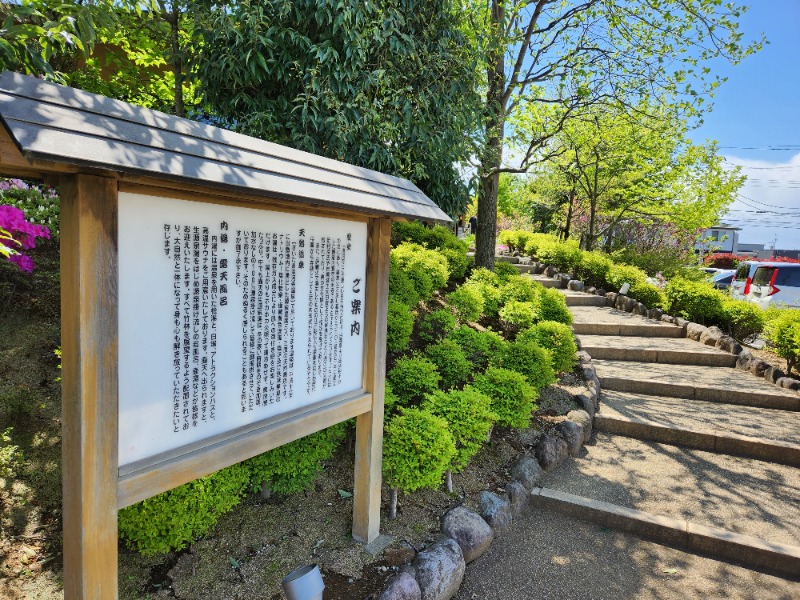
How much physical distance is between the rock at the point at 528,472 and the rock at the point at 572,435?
25.4 inches

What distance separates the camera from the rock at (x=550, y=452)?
188 inches

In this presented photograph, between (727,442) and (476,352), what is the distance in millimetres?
3037

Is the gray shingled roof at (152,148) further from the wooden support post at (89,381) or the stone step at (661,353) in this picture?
the stone step at (661,353)

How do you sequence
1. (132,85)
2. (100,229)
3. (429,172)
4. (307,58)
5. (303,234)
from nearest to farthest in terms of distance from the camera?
(100,229) < (303,234) < (307,58) < (429,172) < (132,85)

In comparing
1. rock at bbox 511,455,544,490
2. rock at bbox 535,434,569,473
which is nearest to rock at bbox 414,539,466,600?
rock at bbox 511,455,544,490

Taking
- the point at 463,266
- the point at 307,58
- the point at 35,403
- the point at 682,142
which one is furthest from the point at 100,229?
the point at 682,142

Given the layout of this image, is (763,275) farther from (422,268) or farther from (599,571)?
(599,571)

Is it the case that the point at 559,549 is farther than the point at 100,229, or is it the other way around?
the point at 559,549

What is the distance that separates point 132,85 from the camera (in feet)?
22.4

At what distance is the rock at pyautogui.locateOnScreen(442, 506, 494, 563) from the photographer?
138 inches

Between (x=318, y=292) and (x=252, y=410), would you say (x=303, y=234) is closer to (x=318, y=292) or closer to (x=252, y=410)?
(x=318, y=292)

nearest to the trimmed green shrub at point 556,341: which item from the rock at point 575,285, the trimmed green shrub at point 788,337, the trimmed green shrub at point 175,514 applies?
the trimmed green shrub at point 788,337

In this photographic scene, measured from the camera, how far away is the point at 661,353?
7.98 meters

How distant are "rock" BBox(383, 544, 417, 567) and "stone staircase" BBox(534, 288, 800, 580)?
1.60 meters
